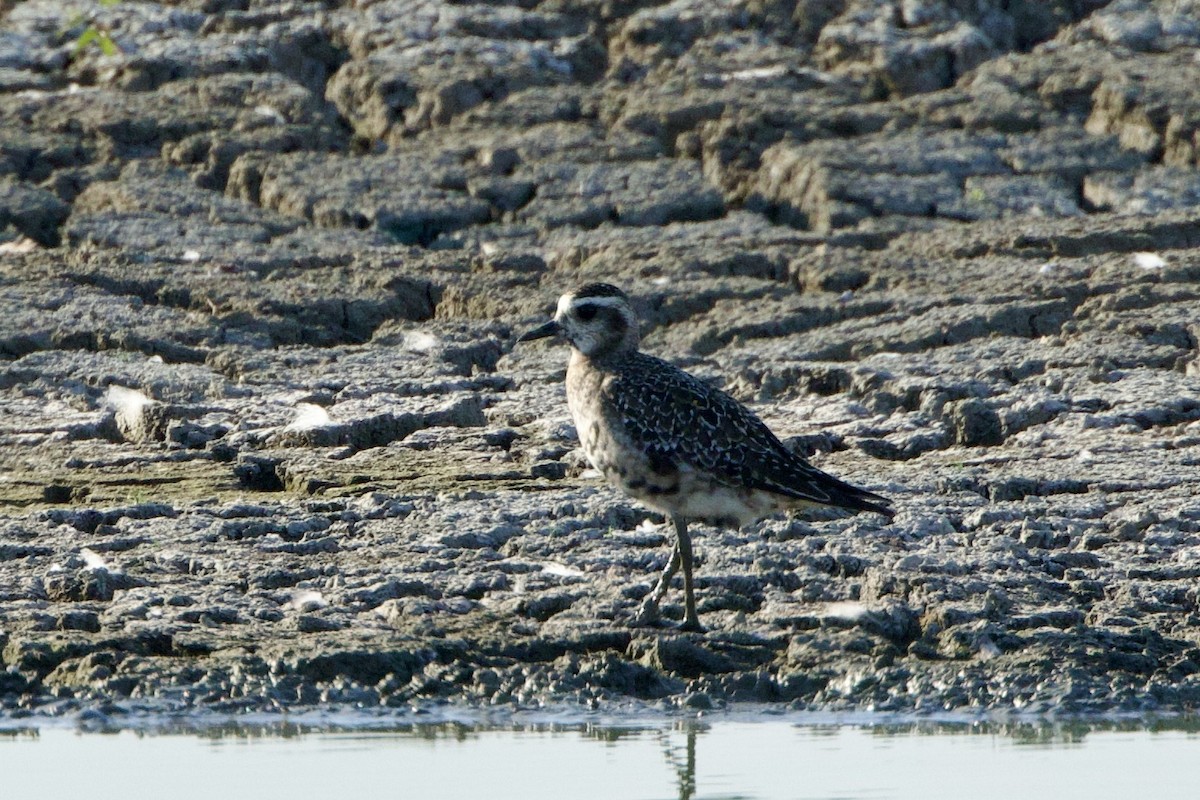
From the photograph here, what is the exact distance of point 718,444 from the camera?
25.7 ft

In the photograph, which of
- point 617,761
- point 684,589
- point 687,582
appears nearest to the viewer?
point 617,761

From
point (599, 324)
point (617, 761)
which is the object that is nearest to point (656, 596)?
point (617, 761)

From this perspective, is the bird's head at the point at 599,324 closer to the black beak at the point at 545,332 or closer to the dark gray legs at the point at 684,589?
the black beak at the point at 545,332

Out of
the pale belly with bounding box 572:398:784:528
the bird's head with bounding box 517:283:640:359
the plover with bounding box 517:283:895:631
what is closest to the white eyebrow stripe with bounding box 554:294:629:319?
the bird's head with bounding box 517:283:640:359

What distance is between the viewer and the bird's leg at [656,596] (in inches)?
299

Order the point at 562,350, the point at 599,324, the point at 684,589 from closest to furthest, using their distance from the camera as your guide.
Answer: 1. the point at 684,589
2. the point at 599,324
3. the point at 562,350

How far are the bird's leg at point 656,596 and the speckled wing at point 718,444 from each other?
0.35 metres

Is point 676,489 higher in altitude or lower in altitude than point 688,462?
lower

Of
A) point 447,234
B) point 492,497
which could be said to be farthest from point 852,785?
point 447,234

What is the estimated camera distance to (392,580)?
7977 millimetres

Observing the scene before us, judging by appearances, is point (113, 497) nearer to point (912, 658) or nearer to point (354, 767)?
point (354, 767)

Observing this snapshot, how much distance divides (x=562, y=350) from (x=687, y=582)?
4.25 m

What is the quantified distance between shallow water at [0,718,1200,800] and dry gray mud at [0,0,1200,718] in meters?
0.18

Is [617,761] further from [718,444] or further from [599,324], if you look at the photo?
[599,324]
